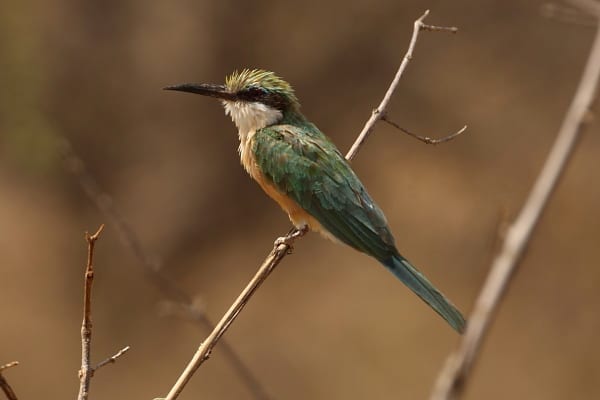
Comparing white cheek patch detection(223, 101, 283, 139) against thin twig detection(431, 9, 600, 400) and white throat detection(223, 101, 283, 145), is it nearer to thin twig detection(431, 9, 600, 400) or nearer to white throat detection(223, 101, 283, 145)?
white throat detection(223, 101, 283, 145)

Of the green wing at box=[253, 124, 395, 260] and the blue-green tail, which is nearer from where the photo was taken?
the blue-green tail

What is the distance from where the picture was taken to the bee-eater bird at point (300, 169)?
3246 mm

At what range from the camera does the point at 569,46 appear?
696cm

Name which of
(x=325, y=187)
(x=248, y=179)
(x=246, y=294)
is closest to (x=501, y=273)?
(x=246, y=294)

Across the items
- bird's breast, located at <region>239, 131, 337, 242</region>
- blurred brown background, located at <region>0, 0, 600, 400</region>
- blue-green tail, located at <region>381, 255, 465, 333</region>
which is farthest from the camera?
blurred brown background, located at <region>0, 0, 600, 400</region>

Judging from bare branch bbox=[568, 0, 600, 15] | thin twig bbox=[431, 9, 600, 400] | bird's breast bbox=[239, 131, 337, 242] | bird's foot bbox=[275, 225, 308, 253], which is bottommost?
thin twig bbox=[431, 9, 600, 400]

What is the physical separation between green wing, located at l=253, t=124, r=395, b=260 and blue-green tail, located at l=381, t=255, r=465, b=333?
6 centimetres

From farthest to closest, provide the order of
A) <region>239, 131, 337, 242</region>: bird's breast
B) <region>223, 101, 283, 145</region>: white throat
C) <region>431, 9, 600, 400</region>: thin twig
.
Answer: <region>223, 101, 283, 145</region>: white throat, <region>239, 131, 337, 242</region>: bird's breast, <region>431, 9, 600, 400</region>: thin twig

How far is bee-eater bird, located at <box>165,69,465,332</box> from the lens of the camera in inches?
128

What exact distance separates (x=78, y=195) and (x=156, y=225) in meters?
0.75

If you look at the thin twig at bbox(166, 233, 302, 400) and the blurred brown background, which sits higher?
the blurred brown background

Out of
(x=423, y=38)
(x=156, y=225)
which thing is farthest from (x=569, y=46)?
(x=156, y=225)

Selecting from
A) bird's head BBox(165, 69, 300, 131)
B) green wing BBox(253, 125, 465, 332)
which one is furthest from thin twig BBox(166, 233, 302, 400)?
bird's head BBox(165, 69, 300, 131)

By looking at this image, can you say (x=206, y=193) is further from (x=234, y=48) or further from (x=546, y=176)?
(x=546, y=176)
